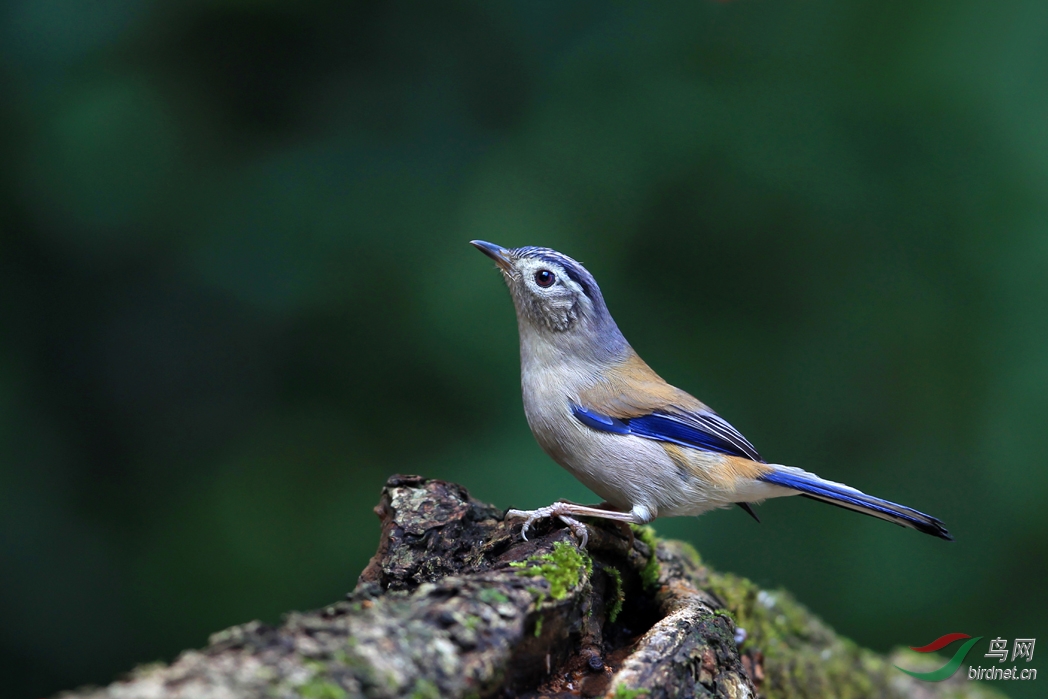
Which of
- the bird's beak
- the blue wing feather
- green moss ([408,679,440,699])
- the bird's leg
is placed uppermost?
the bird's beak

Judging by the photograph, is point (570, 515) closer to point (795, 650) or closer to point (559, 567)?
point (559, 567)

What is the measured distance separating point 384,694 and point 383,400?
12.6 ft

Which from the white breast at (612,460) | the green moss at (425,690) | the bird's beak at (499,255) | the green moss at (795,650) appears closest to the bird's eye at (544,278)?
the bird's beak at (499,255)

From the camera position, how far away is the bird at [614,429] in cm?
369

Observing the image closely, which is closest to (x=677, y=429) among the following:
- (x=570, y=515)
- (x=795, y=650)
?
(x=570, y=515)

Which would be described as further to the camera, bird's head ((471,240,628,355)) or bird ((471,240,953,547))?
bird's head ((471,240,628,355))

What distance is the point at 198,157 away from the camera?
5.39m

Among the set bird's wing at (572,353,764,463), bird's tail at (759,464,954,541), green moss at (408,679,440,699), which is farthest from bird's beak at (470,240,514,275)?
green moss at (408,679,440,699)

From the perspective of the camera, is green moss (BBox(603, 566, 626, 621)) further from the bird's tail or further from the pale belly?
the bird's tail

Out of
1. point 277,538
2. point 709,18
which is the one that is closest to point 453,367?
point 277,538

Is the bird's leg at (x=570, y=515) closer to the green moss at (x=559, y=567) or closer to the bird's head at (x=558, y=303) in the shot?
the green moss at (x=559, y=567)

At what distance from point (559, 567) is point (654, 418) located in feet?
4.60

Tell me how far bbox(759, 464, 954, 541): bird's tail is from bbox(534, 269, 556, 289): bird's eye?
4.76 ft

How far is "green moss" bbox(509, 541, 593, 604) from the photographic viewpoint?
2.54 metres
